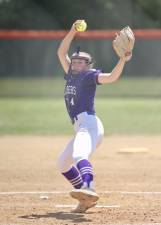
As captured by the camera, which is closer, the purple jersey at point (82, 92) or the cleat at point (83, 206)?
the cleat at point (83, 206)

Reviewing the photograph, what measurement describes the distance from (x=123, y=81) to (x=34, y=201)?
19792mm

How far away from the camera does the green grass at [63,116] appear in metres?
16.3

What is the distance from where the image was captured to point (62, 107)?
2114 cm

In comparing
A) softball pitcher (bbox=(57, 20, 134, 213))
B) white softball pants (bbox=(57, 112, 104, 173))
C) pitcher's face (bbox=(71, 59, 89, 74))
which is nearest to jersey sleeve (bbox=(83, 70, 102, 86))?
softball pitcher (bbox=(57, 20, 134, 213))

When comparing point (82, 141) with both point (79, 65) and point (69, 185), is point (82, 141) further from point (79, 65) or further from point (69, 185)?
point (69, 185)

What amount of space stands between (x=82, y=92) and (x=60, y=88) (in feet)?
60.6

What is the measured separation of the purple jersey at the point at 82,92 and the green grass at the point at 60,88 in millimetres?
16985

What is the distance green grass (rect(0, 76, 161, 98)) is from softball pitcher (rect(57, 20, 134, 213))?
55.4ft

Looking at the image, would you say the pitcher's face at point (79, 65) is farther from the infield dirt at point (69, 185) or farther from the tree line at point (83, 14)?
the tree line at point (83, 14)

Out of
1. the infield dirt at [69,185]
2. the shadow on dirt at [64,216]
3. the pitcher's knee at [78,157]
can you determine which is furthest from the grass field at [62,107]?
the pitcher's knee at [78,157]

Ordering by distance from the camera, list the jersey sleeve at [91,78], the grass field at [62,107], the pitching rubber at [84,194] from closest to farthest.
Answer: the pitching rubber at [84,194] < the jersey sleeve at [91,78] < the grass field at [62,107]

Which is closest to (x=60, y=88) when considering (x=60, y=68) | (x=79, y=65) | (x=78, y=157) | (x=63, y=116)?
(x=60, y=68)

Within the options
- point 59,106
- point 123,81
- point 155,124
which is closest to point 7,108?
point 59,106

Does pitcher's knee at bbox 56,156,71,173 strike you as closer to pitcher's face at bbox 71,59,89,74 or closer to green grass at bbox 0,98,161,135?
pitcher's face at bbox 71,59,89,74
